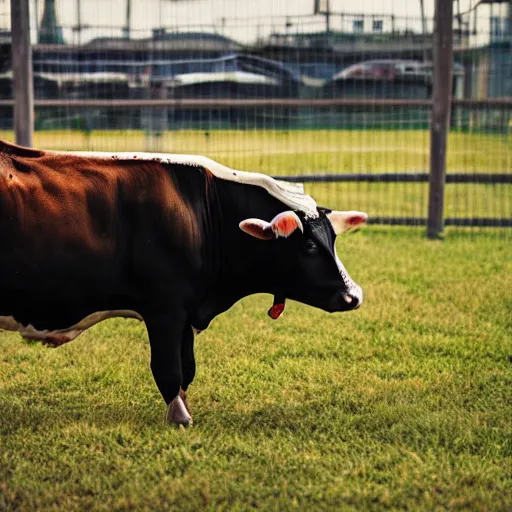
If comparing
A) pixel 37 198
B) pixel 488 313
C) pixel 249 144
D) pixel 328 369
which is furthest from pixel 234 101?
pixel 37 198

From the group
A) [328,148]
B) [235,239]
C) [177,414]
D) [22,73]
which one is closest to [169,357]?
[177,414]

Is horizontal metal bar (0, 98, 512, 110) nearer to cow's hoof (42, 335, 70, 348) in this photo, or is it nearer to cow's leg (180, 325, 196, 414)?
cow's leg (180, 325, 196, 414)

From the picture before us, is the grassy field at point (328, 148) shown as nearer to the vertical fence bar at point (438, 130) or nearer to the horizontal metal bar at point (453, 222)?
the horizontal metal bar at point (453, 222)

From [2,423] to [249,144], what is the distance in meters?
5.25

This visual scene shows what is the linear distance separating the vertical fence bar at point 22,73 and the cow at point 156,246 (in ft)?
13.8

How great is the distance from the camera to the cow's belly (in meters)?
3.80

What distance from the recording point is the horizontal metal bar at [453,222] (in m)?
8.54

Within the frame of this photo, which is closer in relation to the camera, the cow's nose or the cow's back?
the cow's back

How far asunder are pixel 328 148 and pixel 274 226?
557cm

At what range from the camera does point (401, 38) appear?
8.77m

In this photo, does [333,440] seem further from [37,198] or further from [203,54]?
[203,54]

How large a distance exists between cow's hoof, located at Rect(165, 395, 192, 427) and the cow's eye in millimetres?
780

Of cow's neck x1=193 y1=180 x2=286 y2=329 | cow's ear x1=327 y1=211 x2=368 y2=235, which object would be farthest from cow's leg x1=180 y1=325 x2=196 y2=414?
cow's ear x1=327 y1=211 x2=368 y2=235

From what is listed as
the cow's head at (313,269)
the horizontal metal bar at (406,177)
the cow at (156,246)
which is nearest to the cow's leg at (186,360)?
the cow at (156,246)
